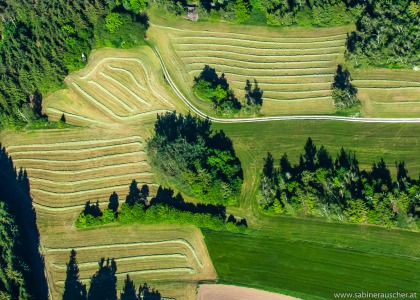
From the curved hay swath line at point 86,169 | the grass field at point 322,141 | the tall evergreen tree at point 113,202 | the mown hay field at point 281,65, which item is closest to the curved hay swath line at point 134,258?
the tall evergreen tree at point 113,202

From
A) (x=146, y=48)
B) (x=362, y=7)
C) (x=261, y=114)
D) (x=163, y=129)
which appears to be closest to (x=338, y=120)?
(x=261, y=114)

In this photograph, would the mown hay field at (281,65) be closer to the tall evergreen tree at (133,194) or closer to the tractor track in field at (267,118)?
the tractor track in field at (267,118)

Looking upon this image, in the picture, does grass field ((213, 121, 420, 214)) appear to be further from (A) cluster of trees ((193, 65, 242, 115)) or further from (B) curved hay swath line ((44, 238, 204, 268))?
(B) curved hay swath line ((44, 238, 204, 268))

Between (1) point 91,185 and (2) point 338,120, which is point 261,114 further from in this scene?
(1) point 91,185

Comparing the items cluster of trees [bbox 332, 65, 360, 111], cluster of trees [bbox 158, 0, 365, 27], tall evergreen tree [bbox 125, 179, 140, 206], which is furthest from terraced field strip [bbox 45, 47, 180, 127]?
cluster of trees [bbox 332, 65, 360, 111]

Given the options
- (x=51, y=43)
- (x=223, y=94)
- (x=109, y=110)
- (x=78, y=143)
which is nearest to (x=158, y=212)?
(x=78, y=143)

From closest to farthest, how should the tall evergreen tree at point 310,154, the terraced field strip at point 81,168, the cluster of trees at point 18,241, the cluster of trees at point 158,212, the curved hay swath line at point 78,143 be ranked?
the cluster of trees at point 18,241 < the cluster of trees at point 158,212 < the tall evergreen tree at point 310,154 < the terraced field strip at point 81,168 < the curved hay swath line at point 78,143
